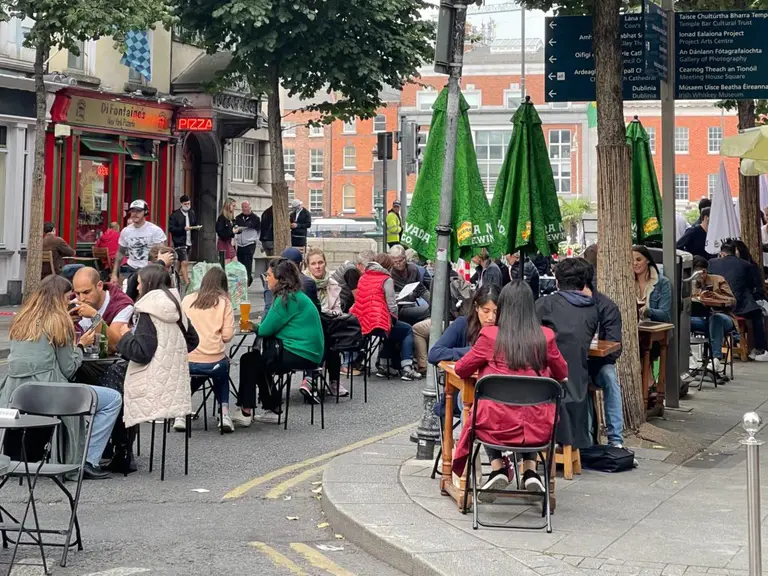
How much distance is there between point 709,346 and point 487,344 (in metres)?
7.87

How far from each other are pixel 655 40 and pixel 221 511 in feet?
21.7

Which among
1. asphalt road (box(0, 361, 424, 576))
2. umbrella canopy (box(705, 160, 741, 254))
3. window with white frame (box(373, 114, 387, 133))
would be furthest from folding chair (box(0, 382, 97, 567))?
window with white frame (box(373, 114, 387, 133))

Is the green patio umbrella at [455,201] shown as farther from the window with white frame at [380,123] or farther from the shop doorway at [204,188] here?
the window with white frame at [380,123]

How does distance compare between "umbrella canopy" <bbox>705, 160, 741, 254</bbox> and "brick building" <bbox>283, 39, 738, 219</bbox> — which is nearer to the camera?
"umbrella canopy" <bbox>705, 160, 741, 254</bbox>

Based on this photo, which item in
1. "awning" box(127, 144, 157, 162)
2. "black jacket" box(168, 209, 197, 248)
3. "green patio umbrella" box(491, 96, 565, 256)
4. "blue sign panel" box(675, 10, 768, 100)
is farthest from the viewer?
"awning" box(127, 144, 157, 162)

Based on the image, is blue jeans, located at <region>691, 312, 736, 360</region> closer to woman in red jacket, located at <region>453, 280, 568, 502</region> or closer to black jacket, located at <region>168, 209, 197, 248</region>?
Answer: woman in red jacket, located at <region>453, 280, 568, 502</region>

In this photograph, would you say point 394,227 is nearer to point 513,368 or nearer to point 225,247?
point 225,247

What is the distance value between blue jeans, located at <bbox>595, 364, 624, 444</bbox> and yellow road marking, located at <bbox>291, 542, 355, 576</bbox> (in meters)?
3.28

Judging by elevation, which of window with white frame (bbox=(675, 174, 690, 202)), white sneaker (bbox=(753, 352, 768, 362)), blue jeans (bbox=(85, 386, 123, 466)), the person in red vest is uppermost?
window with white frame (bbox=(675, 174, 690, 202))

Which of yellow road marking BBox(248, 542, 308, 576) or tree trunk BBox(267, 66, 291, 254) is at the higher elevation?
tree trunk BBox(267, 66, 291, 254)

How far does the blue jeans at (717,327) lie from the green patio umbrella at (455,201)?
6172 millimetres

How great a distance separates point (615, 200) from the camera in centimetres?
1063

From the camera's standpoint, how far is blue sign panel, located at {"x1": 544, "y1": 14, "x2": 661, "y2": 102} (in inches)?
473

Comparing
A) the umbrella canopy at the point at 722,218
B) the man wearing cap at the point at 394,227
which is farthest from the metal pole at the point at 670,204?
the man wearing cap at the point at 394,227
